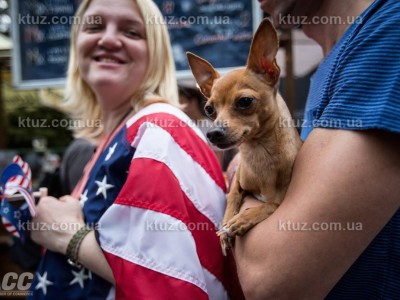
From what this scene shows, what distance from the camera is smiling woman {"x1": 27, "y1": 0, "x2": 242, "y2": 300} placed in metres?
1.37

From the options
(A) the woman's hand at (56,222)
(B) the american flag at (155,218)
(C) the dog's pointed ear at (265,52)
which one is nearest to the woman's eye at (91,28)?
(B) the american flag at (155,218)

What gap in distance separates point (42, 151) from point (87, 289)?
165 inches

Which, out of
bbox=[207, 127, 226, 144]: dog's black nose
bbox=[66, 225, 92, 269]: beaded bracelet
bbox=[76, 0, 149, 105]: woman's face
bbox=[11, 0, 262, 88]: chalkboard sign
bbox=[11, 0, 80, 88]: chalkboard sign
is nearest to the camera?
bbox=[207, 127, 226, 144]: dog's black nose

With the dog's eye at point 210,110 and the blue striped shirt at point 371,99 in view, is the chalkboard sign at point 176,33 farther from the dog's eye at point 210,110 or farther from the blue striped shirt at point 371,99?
the blue striped shirt at point 371,99

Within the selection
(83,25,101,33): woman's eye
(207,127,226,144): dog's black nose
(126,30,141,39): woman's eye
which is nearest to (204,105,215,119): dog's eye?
(207,127,226,144): dog's black nose

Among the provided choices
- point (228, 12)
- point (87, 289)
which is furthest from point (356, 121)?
point (228, 12)

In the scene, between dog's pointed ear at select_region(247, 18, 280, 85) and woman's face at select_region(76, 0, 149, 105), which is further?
woman's face at select_region(76, 0, 149, 105)

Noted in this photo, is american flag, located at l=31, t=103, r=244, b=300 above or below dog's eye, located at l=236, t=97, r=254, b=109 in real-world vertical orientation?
below

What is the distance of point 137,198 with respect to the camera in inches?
55.0

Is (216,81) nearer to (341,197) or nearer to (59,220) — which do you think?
(341,197)

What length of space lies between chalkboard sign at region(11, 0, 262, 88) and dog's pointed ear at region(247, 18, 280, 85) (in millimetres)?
2160

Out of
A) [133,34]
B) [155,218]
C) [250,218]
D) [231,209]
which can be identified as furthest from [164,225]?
[133,34]

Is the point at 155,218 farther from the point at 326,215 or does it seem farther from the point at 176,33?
the point at 176,33

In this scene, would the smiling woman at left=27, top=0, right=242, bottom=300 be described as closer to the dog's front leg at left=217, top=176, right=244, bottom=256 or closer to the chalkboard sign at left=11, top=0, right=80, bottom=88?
the dog's front leg at left=217, top=176, right=244, bottom=256
